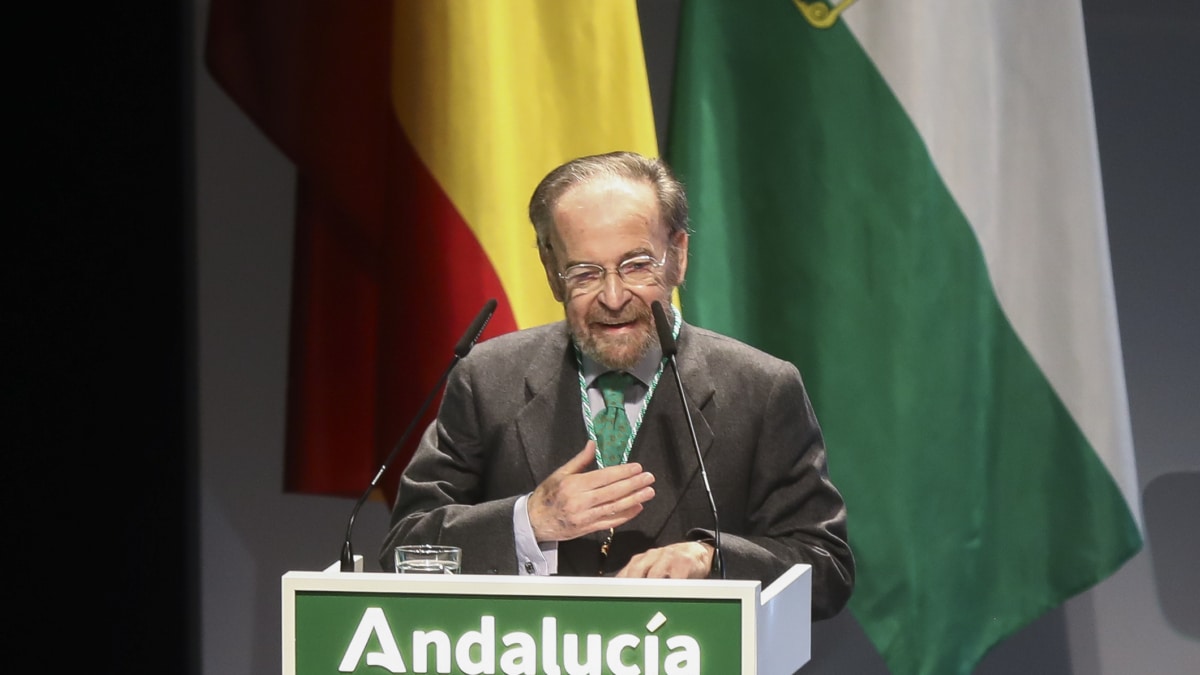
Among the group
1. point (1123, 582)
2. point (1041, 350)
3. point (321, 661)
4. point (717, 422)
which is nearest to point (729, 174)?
point (1041, 350)

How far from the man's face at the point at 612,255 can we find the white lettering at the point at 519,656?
0.69 metres

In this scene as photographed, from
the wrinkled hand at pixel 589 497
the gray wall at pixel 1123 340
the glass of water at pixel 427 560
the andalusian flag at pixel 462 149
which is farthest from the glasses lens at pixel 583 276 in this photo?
the gray wall at pixel 1123 340

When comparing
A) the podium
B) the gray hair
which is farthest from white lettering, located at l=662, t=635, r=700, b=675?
the gray hair

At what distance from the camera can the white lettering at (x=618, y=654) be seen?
1.45 meters

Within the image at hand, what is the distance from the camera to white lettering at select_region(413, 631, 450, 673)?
1.48 m

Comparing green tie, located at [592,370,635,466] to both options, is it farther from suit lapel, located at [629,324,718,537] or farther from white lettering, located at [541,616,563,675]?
white lettering, located at [541,616,563,675]

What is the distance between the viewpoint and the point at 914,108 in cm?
305

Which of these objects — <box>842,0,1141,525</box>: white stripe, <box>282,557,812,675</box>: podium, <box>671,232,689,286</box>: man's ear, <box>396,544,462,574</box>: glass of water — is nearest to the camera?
<box>282,557,812,675</box>: podium

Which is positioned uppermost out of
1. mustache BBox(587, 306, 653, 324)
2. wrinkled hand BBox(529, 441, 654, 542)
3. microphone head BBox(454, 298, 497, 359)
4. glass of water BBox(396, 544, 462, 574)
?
mustache BBox(587, 306, 653, 324)

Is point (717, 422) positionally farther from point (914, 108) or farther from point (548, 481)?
point (914, 108)

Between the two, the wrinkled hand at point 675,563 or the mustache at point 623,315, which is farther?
the mustache at point 623,315

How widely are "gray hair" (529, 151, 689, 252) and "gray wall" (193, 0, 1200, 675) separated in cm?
130

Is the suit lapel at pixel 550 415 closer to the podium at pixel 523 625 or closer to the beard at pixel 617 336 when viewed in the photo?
the beard at pixel 617 336

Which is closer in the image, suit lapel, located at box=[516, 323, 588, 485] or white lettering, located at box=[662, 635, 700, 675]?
white lettering, located at box=[662, 635, 700, 675]
